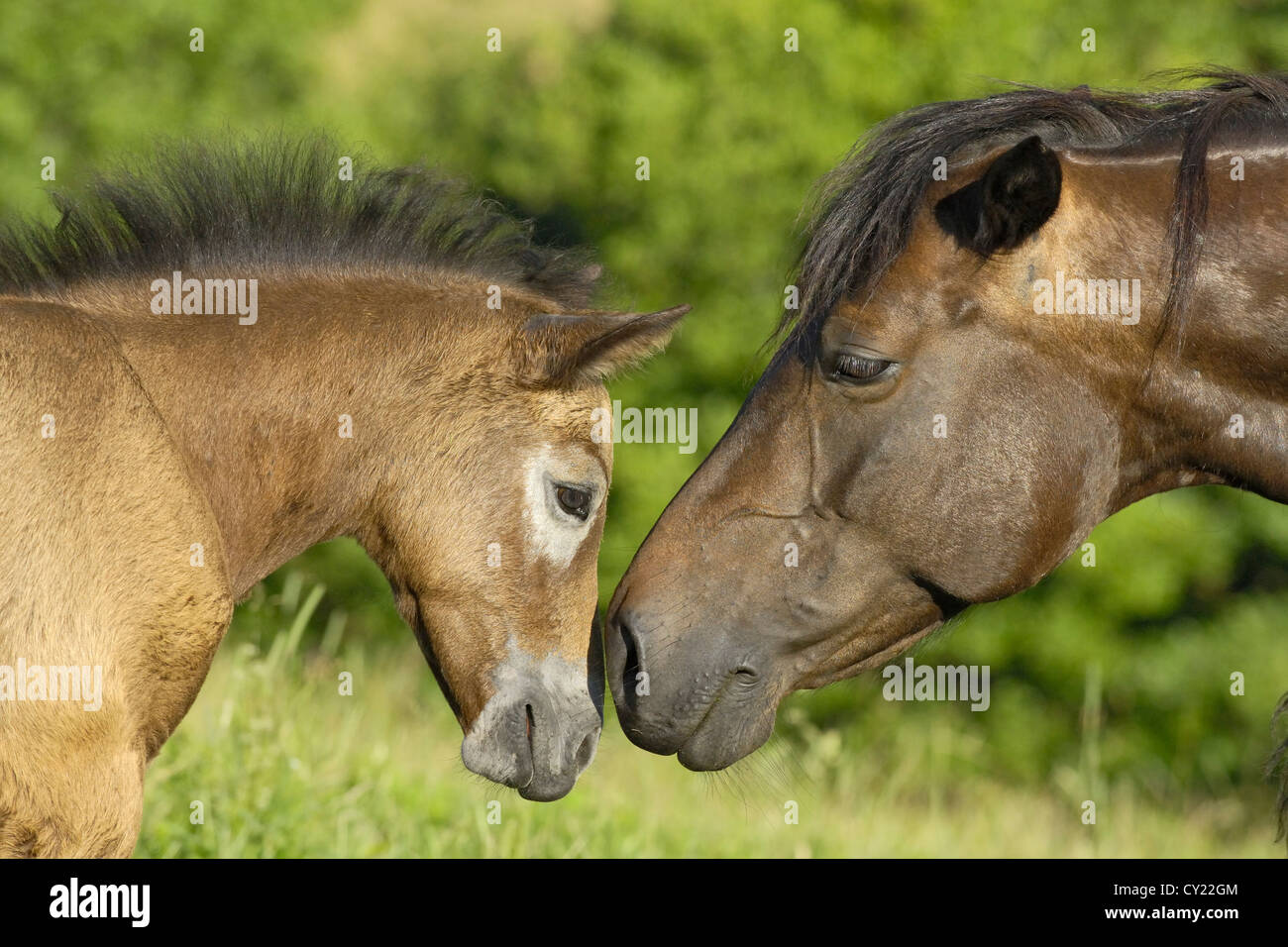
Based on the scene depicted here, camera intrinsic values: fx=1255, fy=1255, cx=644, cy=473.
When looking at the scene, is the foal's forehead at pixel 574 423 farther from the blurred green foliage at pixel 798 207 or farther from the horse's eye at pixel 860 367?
the blurred green foliage at pixel 798 207

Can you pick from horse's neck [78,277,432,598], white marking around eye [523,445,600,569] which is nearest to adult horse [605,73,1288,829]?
white marking around eye [523,445,600,569]

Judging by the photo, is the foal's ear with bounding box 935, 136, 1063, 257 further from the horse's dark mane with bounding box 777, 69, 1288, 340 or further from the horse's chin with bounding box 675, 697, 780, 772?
the horse's chin with bounding box 675, 697, 780, 772

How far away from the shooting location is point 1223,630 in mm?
11594

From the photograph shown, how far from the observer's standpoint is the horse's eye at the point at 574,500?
4.25 m

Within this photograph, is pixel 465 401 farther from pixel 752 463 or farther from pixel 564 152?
pixel 564 152

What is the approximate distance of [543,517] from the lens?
420 centimetres

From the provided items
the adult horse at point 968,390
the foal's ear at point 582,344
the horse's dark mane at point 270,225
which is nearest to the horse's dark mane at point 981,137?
the adult horse at point 968,390

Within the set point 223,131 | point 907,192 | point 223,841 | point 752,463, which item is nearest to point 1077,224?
point 907,192

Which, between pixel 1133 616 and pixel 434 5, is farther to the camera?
pixel 434 5

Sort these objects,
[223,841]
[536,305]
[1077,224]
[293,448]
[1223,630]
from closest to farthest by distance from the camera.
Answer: [1077,224], [293,448], [536,305], [223,841], [1223,630]

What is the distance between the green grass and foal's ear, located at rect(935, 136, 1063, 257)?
179 centimetres

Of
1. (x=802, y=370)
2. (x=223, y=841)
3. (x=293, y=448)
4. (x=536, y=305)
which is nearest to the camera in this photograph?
(x=802, y=370)

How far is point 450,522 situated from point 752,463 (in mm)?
1128

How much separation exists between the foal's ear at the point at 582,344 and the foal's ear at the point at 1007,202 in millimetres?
1097
